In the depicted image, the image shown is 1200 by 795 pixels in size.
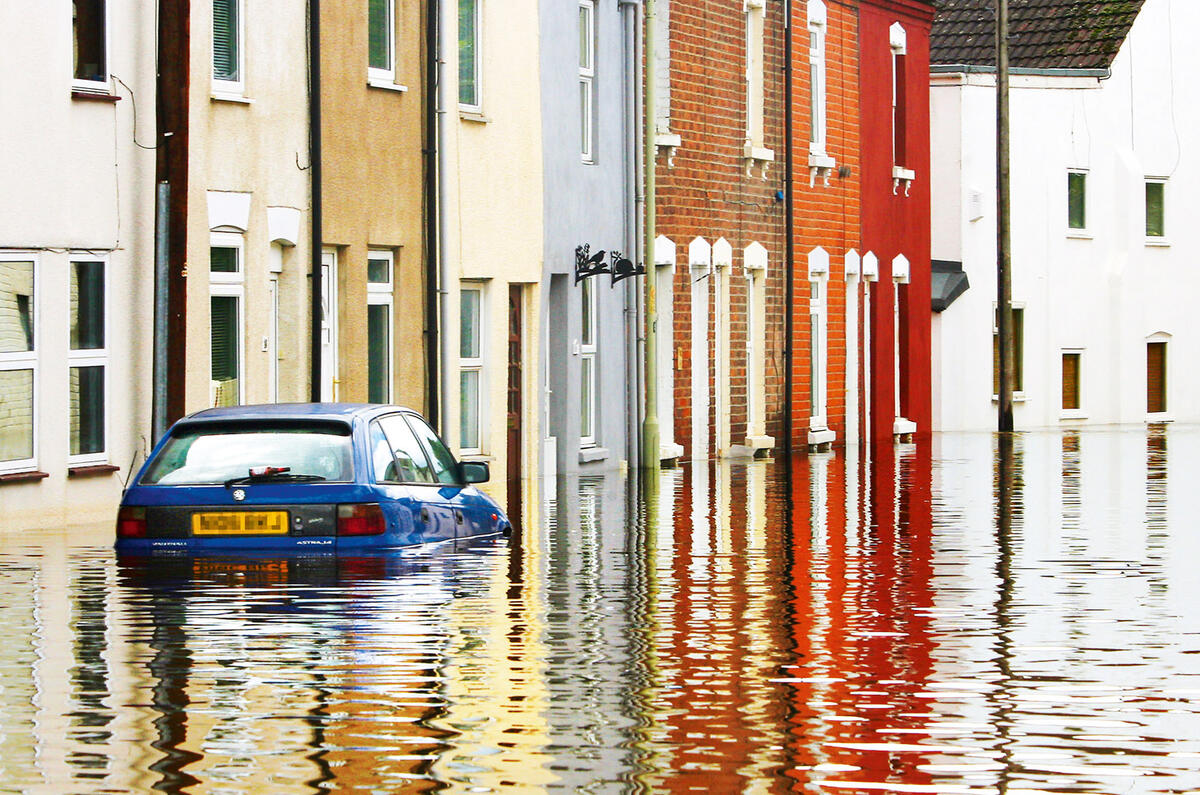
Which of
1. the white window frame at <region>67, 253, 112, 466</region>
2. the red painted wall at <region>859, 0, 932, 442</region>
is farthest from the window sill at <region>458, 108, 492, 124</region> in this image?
the red painted wall at <region>859, 0, 932, 442</region>

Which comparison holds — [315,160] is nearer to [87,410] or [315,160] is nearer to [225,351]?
[225,351]

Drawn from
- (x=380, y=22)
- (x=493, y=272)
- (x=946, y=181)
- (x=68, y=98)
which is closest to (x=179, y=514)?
(x=68, y=98)

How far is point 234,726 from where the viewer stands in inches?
391

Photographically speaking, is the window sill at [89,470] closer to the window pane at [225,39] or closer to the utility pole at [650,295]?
the window pane at [225,39]

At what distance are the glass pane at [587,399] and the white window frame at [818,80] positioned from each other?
952 centimetres

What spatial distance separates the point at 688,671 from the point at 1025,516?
43.9 ft

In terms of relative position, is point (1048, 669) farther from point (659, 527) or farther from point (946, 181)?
point (946, 181)

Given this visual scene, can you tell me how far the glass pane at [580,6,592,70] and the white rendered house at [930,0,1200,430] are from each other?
1886cm

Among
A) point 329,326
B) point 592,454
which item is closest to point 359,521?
point 329,326

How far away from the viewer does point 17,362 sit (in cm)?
2189

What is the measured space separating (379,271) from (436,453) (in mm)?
12074

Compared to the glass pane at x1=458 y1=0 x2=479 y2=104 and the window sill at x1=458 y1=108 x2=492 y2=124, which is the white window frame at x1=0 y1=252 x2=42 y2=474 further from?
the glass pane at x1=458 y1=0 x2=479 y2=104

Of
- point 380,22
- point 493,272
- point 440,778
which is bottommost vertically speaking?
point 440,778

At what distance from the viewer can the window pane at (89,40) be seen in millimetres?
22766
